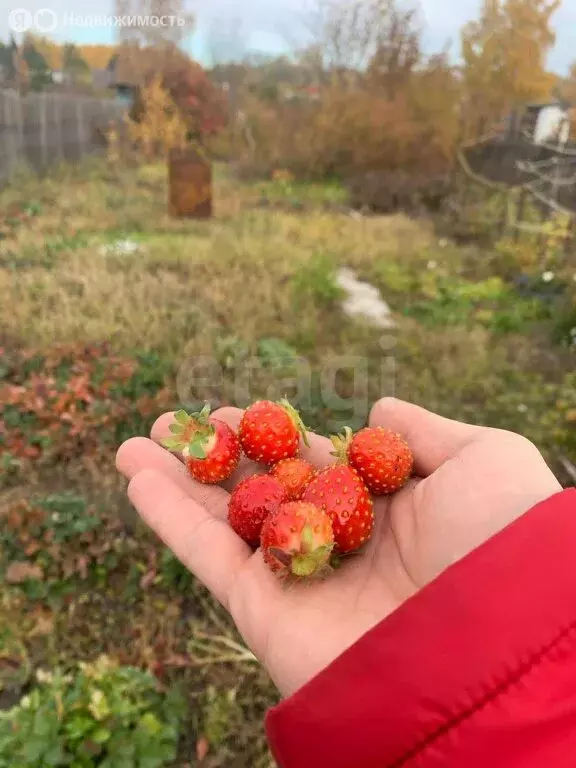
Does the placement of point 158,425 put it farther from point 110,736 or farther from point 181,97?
point 181,97

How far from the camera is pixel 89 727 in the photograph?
4.46ft

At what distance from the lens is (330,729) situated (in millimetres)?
686

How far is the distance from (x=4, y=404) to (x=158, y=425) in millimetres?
1061

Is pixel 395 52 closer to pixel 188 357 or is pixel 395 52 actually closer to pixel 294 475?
pixel 188 357

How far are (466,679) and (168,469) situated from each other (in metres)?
0.77

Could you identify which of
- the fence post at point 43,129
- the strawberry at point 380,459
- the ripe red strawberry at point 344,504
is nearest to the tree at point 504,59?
the fence post at point 43,129

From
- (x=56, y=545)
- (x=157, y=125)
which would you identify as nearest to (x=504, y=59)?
(x=157, y=125)

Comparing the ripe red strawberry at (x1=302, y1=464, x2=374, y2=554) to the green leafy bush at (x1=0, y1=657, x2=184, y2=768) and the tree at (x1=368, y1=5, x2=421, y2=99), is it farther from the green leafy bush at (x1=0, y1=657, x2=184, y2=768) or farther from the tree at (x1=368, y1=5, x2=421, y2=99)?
the tree at (x1=368, y1=5, x2=421, y2=99)

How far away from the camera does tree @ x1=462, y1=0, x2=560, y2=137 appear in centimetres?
284

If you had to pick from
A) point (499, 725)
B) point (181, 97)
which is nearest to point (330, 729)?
point (499, 725)

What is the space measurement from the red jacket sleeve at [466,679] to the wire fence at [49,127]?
103 inches

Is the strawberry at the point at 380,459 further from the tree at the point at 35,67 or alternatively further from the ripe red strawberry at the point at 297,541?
the tree at the point at 35,67

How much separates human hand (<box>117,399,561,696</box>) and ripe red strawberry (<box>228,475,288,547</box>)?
24 mm

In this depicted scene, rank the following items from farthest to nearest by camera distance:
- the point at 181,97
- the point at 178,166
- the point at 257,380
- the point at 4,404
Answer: the point at 178,166, the point at 181,97, the point at 257,380, the point at 4,404
